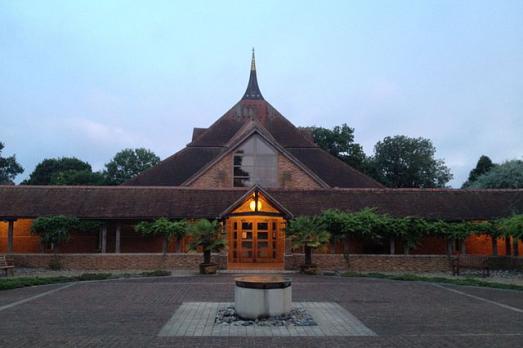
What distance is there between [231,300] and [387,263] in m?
10.8

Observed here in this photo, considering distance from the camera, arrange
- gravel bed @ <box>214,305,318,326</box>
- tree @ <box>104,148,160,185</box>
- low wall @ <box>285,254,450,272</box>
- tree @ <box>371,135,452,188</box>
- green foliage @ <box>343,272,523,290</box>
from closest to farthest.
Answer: gravel bed @ <box>214,305,318,326</box> → green foliage @ <box>343,272,523,290</box> → low wall @ <box>285,254,450,272</box> → tree @ <box>371,135,452,188</box> → tree @ <box>104,148,160,185</box>

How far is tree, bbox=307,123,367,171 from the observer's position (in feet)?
181

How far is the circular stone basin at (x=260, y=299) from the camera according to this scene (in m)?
10.8

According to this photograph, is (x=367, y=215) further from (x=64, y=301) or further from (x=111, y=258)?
(x=64, y=301)

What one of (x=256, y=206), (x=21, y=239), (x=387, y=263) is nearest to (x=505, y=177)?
A: (x=387, y=263)

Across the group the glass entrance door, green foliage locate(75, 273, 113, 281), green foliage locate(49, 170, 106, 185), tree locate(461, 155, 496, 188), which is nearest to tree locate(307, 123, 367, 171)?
tree locate(461, 155, 496, 188)

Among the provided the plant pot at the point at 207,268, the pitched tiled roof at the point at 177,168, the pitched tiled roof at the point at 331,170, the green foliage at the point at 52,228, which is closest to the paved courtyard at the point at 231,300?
the plant pot at the point at 207,268

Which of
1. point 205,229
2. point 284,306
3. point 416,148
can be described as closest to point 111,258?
point 205,229

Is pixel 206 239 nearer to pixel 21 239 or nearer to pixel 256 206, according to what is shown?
pixel 256 206

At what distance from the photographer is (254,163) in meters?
28.9

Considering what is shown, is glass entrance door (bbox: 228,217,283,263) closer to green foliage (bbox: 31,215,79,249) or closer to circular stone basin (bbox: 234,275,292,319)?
green foliage (bbox: 31,215,79,249)

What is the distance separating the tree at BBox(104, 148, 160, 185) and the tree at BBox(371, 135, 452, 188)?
98.0 ft

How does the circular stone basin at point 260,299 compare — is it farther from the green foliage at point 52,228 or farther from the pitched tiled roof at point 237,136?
the pitched tiled roof at point 237,136

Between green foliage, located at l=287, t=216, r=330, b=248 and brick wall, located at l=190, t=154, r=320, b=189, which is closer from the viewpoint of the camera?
green foliage, located at l=287, t=216, r=330, b=248
